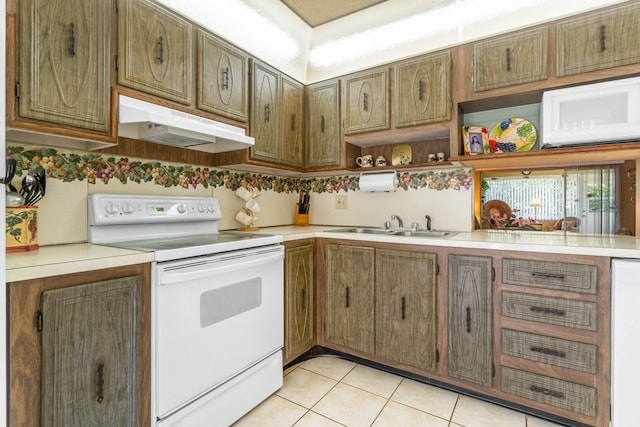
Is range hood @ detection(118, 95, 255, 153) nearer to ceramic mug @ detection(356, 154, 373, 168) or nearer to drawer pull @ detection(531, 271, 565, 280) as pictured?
ceramic mug @ detection(356, 154, 373, 168)

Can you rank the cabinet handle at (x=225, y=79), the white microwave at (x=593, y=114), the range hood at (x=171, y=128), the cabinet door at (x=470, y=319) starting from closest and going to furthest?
the range hood at (x=171, y=128) → the white microwave at (x=593, y=114) → the cabinet door at (x=470, y=319) → the cabinet handle at (x=225, y=79)

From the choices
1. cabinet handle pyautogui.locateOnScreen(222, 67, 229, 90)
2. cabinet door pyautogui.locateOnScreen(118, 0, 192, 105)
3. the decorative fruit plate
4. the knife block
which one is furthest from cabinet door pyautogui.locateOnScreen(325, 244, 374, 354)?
cabinet door pyautogui.locateOnScreen(118, 0, 192, 105)

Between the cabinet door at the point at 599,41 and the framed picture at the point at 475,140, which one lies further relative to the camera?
the framed picture at the point at 475,140

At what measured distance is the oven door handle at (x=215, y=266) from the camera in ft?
4.31

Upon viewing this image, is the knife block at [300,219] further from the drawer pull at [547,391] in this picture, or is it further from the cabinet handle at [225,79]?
the drawer pull at [547,391]

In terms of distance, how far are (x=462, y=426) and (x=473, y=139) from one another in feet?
5.24

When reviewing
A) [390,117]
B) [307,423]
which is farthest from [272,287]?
[390,117]

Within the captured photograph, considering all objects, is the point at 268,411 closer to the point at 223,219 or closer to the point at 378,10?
the point at 223,219

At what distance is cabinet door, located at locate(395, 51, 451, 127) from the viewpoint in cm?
207

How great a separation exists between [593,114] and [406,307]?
1398mm

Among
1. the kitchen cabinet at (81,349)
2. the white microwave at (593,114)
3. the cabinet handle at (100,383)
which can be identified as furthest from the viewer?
the white microwave at (593,114)

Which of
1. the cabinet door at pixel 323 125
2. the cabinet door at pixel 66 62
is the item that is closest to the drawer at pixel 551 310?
the cabinet door at pixel 323 125

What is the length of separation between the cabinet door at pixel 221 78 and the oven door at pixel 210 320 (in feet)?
2.87

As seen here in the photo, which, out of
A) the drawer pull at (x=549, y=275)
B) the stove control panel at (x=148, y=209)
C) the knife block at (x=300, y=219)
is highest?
the stove control panel at (x=148, y=209)
